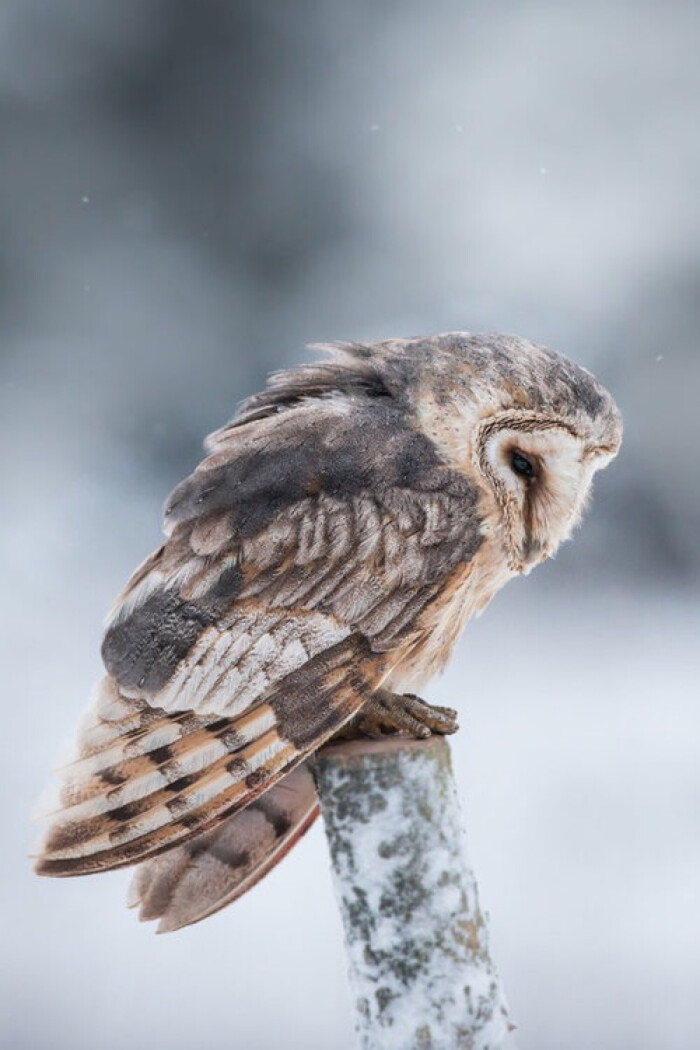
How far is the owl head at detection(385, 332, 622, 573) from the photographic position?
1603 mm

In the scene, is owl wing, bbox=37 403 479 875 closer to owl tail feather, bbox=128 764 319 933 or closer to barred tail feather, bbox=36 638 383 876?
barred tail feather, bbox=36 638 383 876

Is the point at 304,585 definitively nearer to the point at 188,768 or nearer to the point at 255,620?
the point at 255,620

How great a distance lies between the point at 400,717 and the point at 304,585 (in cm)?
22

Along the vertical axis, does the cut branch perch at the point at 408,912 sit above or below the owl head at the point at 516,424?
below

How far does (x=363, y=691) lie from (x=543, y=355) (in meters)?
0.52

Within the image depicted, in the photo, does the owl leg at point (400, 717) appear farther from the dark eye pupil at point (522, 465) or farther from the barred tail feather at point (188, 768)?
the dark eye pupil at point (522, 465)

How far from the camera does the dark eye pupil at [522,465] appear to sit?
164 centimetres

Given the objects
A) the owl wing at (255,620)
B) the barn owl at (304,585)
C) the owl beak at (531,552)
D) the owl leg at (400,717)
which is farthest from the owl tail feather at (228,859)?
the owl beak at (531,552)

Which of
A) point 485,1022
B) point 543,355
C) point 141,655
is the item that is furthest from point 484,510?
point 485,1022

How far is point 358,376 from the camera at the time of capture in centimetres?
171

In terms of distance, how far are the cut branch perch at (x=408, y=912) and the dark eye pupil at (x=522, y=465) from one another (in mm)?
417

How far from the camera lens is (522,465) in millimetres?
1652

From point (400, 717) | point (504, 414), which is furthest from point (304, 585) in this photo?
point (504, 414)

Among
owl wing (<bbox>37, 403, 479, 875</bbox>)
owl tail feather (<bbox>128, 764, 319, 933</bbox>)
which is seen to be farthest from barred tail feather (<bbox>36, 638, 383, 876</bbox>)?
owl tail feather (<bbox>128, 764, 319, 933</bbox>)
